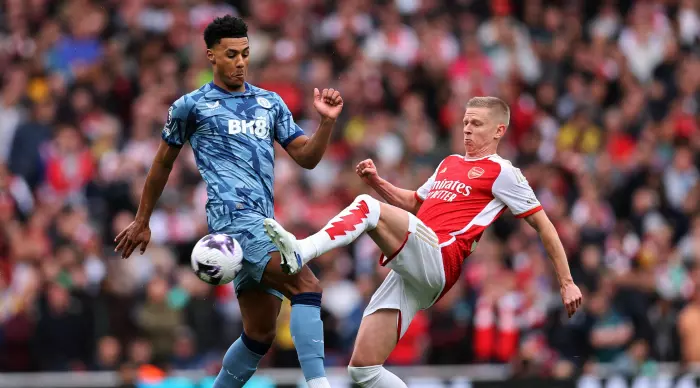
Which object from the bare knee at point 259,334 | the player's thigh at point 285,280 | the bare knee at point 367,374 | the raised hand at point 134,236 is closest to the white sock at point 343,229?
the player's thigh at point 285,280

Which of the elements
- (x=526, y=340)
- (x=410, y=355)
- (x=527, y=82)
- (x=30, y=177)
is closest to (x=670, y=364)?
(x=526, y=340)

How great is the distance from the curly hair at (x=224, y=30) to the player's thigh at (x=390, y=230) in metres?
1.62

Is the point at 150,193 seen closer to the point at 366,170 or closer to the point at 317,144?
the point at 317,144

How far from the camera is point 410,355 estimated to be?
640 inches

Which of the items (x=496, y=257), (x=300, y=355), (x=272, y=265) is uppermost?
(x=272, y=265)

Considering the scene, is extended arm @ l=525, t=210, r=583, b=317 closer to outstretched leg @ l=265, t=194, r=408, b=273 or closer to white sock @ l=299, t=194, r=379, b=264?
outstretched leg @ l=265, t=194, r=408, b=273

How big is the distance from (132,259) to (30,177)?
204 centimetres

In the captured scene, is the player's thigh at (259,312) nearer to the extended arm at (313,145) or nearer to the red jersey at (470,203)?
the extended arm at (313,145)

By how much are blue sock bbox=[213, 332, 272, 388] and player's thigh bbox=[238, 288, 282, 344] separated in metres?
0.06

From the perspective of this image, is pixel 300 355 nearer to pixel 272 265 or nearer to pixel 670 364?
pixel 272 265

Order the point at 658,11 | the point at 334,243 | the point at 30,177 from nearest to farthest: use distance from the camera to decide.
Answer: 1. the point at 334,243
2. the point at 30,177
3. the point at 658,11

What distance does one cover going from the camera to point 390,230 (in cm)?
937

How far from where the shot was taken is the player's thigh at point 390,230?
9.34 meters

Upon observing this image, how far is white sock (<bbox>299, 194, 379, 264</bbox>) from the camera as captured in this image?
8.74 meters
